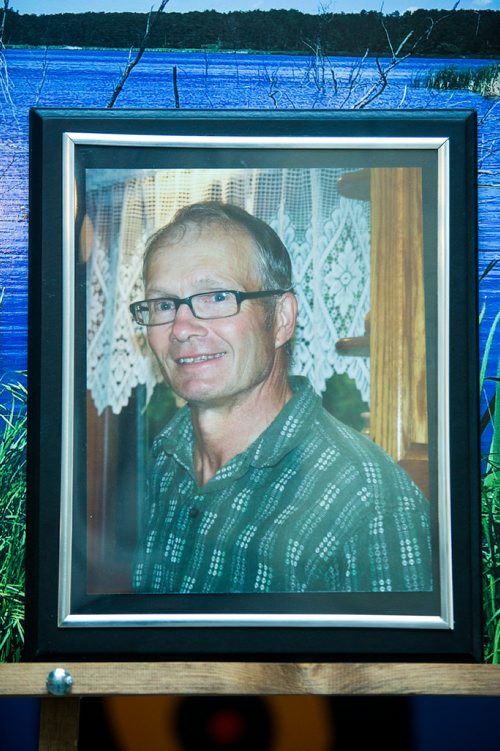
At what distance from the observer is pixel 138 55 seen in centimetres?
119

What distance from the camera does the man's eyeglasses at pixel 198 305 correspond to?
1.10 metres

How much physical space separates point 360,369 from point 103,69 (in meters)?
0.61

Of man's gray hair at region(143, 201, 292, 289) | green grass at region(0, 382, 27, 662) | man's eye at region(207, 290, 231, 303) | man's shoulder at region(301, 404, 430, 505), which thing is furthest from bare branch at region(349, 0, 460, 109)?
green grass at region(0, 382, 27, 662)

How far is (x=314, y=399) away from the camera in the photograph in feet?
3.64

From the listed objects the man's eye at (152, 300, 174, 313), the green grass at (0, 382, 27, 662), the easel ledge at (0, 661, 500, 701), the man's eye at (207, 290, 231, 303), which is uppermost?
the man's eye at (207, 290, 231, 303)

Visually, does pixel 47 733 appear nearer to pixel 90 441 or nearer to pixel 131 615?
pixel 131 615

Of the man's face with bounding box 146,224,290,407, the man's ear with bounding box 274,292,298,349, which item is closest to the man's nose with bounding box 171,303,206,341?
the man's face with bounding box 146,224,290,407

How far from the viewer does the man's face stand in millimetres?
1100

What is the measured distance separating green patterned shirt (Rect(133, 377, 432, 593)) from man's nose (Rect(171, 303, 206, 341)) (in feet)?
0.36

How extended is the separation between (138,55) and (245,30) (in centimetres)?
17

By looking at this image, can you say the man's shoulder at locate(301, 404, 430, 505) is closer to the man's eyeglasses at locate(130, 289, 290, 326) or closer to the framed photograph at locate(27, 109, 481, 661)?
the framed photograph at locate(27, 109, 481, 661)

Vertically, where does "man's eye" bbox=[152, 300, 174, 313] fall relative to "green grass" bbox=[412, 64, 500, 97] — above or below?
below

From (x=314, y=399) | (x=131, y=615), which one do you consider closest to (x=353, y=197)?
(x=314, y=399)

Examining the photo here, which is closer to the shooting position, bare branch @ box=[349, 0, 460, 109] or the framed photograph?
the framed photograph
